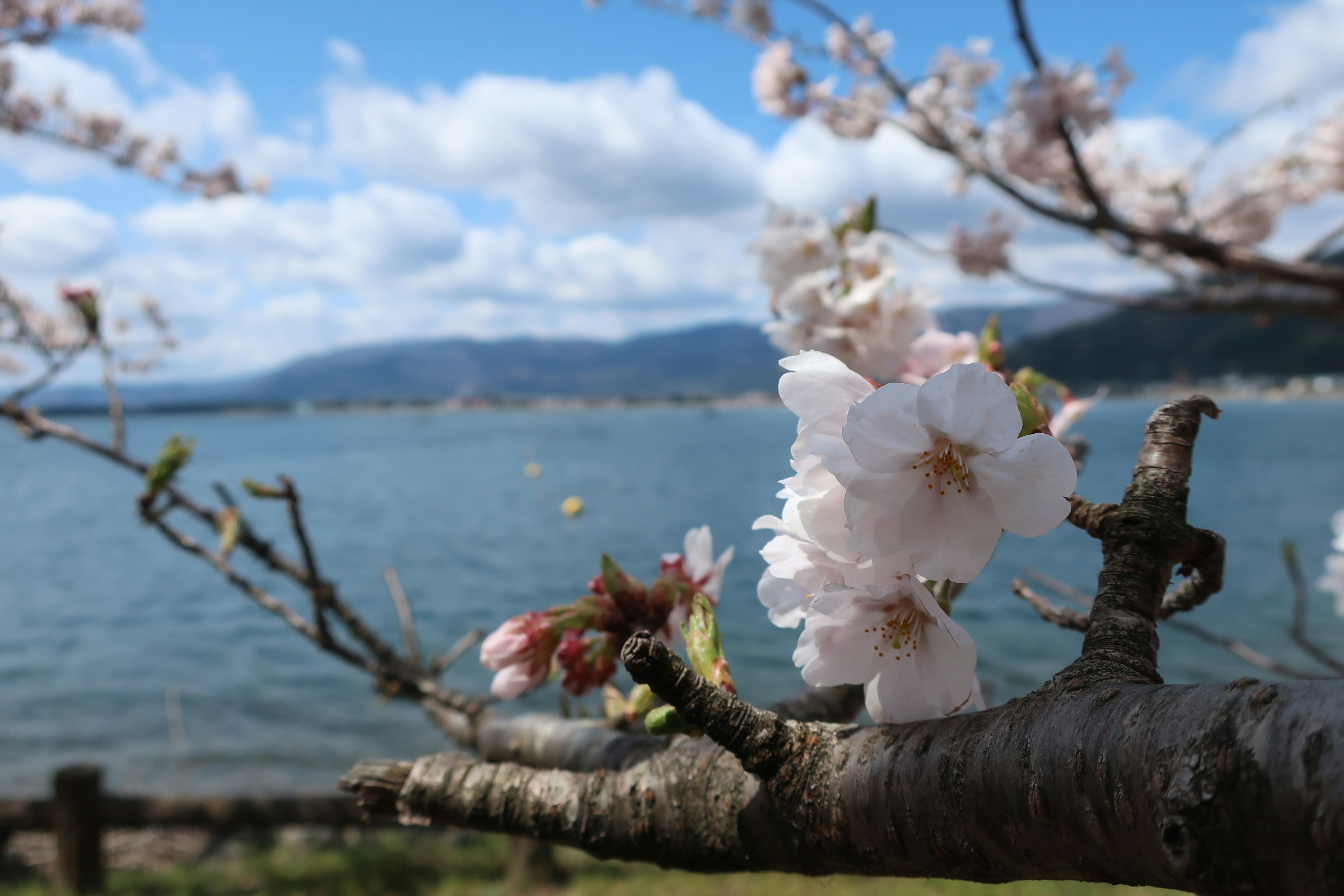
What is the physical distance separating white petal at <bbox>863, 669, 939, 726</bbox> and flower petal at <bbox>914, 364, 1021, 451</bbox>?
0.27 meters

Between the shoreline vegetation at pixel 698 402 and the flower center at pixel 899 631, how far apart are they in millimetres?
79816

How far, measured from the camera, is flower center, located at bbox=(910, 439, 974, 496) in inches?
24.4

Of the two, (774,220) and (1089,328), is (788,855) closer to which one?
(774,220)

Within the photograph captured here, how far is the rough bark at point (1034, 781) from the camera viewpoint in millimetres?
436

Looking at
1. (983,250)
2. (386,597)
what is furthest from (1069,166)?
(386,597)

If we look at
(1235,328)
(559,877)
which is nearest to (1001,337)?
(559,877)

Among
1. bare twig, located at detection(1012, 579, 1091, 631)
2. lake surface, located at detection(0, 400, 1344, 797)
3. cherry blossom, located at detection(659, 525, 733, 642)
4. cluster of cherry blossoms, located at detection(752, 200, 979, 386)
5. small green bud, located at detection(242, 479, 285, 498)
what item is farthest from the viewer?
lake surface, located at detection(0, 400, 1344, 797)

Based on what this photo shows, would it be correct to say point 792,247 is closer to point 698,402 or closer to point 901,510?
point 901,510

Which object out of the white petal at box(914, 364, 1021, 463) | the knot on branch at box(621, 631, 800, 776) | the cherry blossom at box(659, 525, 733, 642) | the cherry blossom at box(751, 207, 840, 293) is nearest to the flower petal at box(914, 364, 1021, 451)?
the white petal at box(914, 364, 1021, 463)

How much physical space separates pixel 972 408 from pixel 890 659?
0.94 ft

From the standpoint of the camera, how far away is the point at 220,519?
2475 millimetres

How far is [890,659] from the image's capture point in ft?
2.52

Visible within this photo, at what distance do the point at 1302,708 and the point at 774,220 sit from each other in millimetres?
1381

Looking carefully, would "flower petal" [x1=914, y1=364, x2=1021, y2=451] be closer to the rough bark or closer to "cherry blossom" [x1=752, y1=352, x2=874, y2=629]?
"cherry blossom" [x1=752, y1=352, x2=874, y2=629]
